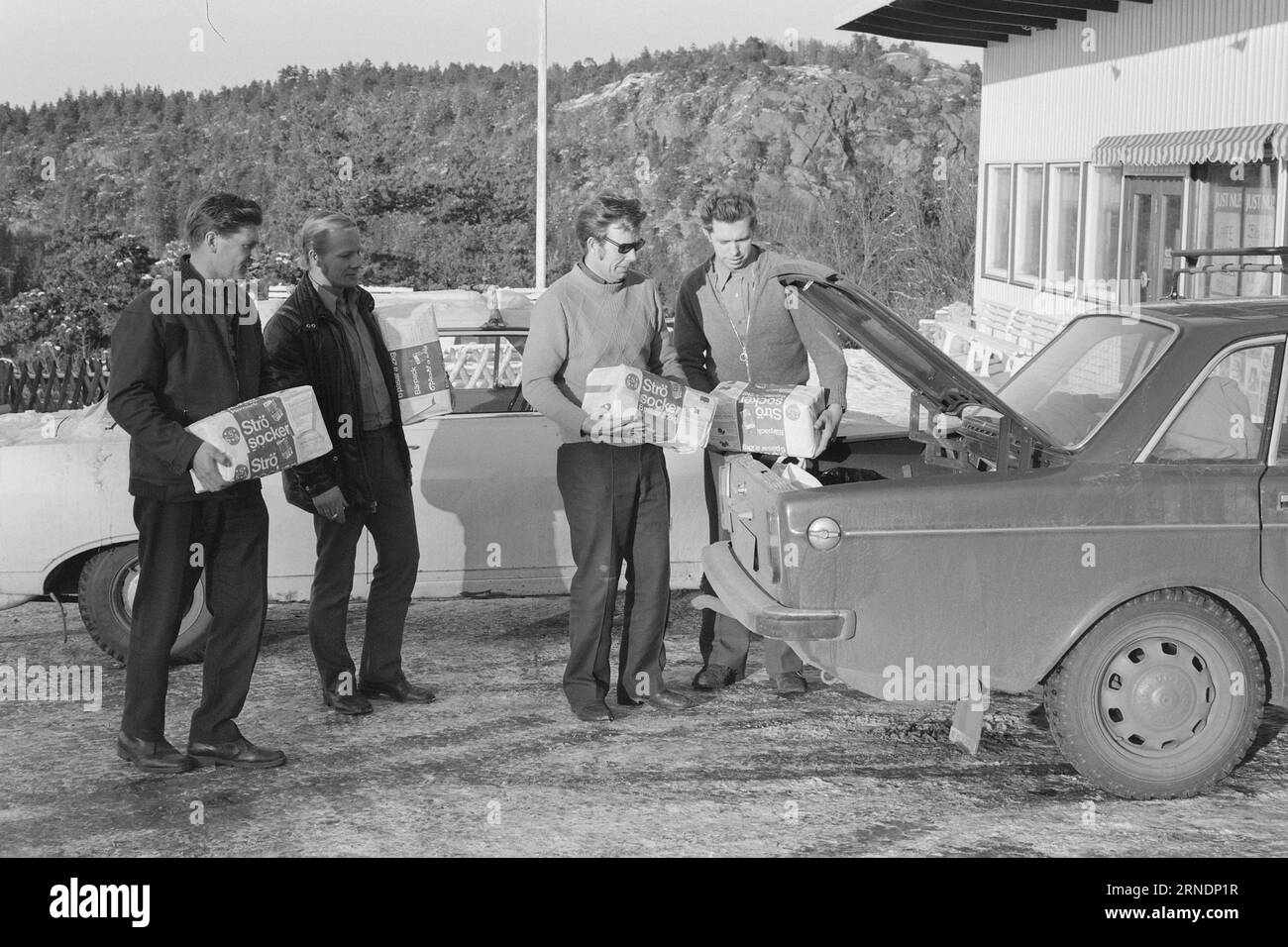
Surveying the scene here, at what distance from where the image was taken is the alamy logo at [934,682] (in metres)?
4.55

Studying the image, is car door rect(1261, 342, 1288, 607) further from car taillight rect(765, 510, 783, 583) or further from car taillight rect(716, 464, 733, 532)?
car taillight rect(716, 464, 733, 532)

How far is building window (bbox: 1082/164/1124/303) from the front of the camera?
1730 cm

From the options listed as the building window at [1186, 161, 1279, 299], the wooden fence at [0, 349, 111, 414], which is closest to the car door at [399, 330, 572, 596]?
the building window at [1186, 161, 1279, 299]

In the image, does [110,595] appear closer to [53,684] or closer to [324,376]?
[53,684]

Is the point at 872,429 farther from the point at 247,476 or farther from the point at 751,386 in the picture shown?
the point at 247,476

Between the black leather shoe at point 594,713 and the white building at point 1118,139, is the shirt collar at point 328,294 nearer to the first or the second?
the black leather shoe at point 594,713

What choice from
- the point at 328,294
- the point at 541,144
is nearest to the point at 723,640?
the point at 328,294

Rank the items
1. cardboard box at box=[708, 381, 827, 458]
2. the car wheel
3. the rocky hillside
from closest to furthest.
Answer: cardboard box at box=[708, 381, 827, 458] < the car wheel < the rocky hillside

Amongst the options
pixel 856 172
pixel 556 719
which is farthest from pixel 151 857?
pixel 856 172

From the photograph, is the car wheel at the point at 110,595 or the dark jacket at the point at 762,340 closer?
the dark jacket at the point at 762,340

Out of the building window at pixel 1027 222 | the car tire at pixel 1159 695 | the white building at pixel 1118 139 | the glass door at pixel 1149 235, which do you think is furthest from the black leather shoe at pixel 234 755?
the building window at pixel 1027 222

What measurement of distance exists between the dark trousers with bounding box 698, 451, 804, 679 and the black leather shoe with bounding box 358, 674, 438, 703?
1158mm

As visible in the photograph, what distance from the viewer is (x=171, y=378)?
4781 mm

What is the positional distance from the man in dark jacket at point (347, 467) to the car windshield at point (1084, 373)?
235cm
